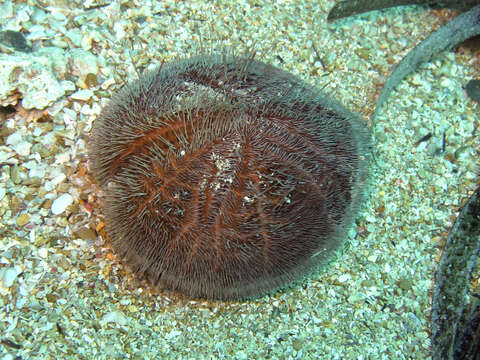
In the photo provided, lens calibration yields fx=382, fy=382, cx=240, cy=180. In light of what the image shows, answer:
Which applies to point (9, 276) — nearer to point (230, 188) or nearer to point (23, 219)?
point (23, 219)

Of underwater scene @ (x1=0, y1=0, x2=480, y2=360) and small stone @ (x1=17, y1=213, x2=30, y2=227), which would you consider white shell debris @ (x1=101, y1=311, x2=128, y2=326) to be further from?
small stone @ (x1=17, y1=213, x2=30, y2=227)

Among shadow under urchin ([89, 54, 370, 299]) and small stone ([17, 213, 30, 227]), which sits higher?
shadow under urchin ([89, 54, 370, 299])

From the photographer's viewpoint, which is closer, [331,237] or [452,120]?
[331,237]

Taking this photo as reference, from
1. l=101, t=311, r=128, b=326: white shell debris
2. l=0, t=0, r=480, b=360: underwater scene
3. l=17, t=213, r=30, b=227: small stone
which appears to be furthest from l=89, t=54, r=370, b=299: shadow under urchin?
l=17, t=213, r=30, b=227: small stone

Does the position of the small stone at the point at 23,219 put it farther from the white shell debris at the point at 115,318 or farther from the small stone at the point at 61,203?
the white shell debris at the point at 115,318

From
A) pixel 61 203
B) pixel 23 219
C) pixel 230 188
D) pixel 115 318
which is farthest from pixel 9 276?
pixel 230 188

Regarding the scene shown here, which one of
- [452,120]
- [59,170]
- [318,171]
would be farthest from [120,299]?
[452,120]

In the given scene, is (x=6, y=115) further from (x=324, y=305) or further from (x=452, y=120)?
(x=452, y=120)
